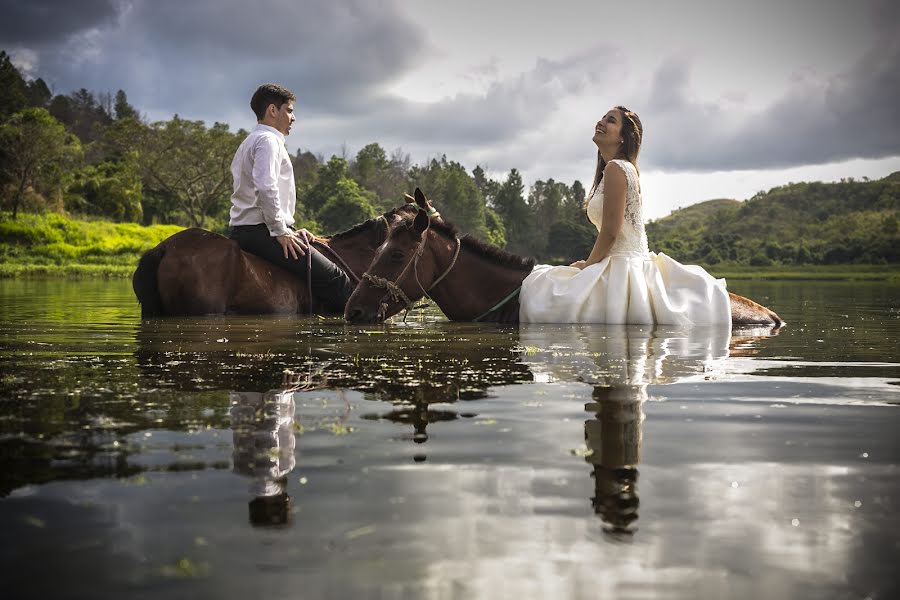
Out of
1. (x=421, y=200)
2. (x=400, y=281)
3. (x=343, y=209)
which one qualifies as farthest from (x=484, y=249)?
(x=343, y=209)

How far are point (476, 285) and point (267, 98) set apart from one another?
329cm

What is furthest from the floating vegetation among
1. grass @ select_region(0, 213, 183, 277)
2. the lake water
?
grass @ select_region(0, 213, 183, 277)

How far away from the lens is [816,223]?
4914 inches

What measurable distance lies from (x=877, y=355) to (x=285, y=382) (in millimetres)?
4285

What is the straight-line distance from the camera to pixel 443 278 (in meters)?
8.59

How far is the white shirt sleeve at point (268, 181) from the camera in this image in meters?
9.09

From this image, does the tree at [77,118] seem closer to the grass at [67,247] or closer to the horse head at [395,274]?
the grass at [67,247]

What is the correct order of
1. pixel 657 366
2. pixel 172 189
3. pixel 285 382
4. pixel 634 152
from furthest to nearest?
pixel 172 189, pixel 634 152, pixel 657 366, pixel 285 382

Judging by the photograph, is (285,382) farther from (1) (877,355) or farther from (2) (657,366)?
(1) (877,355)

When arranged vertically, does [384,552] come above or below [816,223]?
below

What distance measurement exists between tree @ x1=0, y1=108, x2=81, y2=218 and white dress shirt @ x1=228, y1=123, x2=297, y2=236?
54.7 metres

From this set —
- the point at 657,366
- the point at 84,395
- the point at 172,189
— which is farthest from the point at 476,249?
the point at 172,189

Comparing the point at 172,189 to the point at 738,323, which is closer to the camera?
the point at 738,323

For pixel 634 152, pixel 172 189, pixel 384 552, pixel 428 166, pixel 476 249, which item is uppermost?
pixel 428 166
